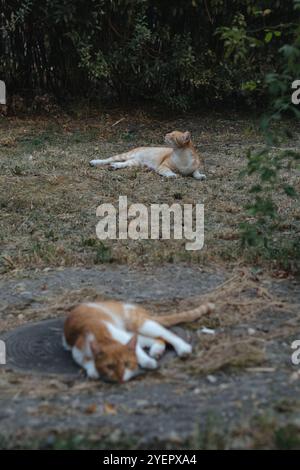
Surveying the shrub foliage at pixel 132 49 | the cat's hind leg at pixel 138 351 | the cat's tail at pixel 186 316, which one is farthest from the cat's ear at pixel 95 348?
the shrub foliage at pixel 132 49

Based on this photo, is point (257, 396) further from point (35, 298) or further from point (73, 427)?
point (35, 298)

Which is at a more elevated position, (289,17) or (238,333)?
(289,17)

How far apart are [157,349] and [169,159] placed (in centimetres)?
537

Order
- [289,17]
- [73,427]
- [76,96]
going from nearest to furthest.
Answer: [73,427]
[289,17]
[76,96]

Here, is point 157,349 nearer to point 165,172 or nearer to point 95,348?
point 95,348

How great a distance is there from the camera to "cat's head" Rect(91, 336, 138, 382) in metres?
3.97

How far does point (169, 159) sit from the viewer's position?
9.40m

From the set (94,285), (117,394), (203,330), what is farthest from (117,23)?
(117,394)

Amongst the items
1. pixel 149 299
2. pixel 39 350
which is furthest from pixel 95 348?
pixel 149 299

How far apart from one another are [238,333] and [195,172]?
472 cm

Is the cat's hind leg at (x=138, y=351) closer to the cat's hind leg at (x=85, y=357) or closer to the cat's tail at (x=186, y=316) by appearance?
the cat's hind leg at (x=85, y=357)

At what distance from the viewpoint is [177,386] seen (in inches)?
156

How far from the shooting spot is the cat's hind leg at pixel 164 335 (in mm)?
4305
